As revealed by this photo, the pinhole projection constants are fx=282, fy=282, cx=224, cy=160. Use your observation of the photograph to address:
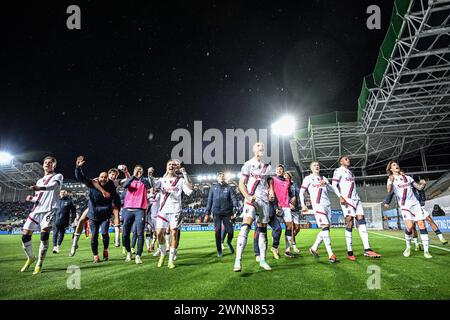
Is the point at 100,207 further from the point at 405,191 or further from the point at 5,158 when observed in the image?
the point at 5,158

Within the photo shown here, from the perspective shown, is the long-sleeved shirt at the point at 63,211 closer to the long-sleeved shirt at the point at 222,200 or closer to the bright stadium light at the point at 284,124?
the long-sleeved shirt at the point at 222,200

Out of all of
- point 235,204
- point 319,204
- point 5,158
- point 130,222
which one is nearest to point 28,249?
point 130,222

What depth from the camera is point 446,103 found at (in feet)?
73.7

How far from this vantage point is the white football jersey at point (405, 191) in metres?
7.08

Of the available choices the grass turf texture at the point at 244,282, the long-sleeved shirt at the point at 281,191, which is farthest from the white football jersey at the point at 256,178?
the long-sleeved shirt at the point at 281,191

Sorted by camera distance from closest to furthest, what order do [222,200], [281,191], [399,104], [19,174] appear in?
[281,191], [222,200], [399,104], [19,174]

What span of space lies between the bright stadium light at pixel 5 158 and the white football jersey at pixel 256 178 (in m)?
55.0

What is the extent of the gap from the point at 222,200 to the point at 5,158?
2094 inches

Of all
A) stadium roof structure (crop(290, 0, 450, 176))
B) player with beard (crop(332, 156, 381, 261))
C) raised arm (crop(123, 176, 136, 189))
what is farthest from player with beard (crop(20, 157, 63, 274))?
stadium roof structure (crop(290, 0, 450, 176))

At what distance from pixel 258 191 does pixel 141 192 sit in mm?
3198

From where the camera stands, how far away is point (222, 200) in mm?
7918

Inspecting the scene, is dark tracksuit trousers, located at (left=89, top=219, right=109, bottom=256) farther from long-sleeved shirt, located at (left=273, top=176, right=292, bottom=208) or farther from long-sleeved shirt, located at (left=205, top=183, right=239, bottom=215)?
long-sleeved shirt, located at (left=273, top=176, right=292, bottom=208)

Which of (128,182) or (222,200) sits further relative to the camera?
(222,200)
